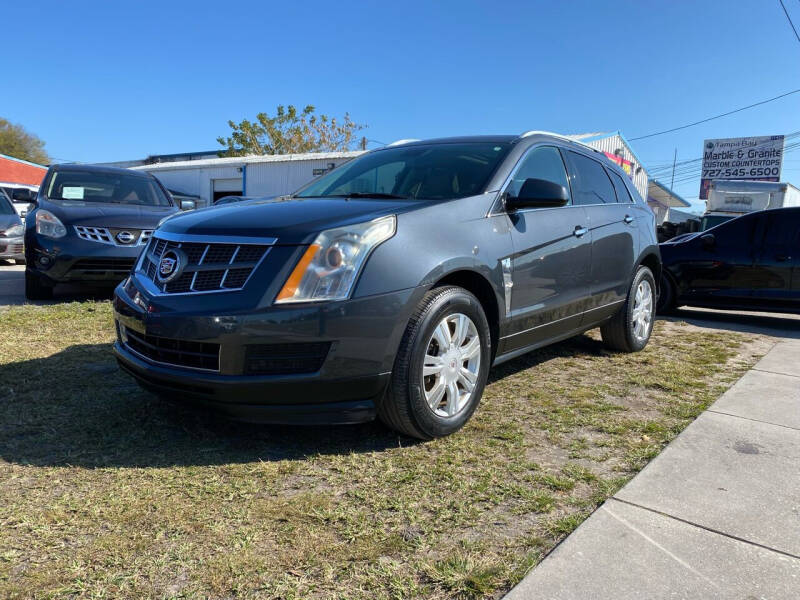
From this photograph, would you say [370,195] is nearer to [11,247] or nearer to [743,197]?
[11,247]

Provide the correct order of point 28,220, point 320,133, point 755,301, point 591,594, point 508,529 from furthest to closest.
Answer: point 320,133 → point 755,301 → point 28,220 → point 508,529 → point 591,594

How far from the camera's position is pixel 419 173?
12.6ft

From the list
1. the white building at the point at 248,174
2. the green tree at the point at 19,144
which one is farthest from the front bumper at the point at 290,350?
the green tree at the point at 19,144

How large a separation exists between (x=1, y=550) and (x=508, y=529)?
1.72 m

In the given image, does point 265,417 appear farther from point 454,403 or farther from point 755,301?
point 755,301

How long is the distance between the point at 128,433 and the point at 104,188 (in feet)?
18.4

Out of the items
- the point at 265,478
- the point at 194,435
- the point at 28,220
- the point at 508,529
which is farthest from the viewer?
the point at 28,220

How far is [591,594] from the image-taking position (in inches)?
73.2

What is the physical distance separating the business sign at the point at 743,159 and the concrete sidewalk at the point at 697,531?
39580 mm

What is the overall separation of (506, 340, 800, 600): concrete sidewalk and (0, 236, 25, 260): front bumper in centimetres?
1187

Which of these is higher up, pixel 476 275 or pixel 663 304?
pixel 476 275

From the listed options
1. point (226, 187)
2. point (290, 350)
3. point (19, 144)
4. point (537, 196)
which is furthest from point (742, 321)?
point (19, 144)

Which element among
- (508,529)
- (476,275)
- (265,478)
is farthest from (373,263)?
(508,529)

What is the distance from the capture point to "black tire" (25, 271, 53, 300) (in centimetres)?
680
